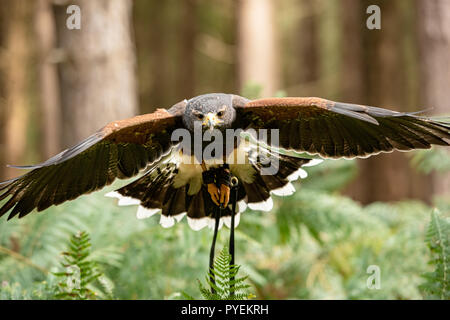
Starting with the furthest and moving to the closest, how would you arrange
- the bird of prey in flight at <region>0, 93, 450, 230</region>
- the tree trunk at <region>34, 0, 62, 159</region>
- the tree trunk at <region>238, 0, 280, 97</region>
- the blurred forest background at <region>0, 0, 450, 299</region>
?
the tree trunk at <region>34, 0, 62, 159</region>, the tree trunk at <region>238, 0, 280, 97</region>, the blurred forest background at <region>0, 0, 450, 299</region>, the bird of prey in flight at <region>0, 93, 450, 230</region>

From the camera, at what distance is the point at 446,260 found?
94.7 inches

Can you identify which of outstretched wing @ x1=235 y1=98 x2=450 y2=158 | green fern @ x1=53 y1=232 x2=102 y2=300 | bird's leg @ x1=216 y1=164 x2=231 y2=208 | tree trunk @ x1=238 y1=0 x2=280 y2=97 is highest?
tree trunk @ x1=238 y1=0 x2=280 y2=97

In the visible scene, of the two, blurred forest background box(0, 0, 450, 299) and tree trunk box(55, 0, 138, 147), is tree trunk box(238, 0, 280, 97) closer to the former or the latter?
blurred forest background box(0, 0, 450, 299)

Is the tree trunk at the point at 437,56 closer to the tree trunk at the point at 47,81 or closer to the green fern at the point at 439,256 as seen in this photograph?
the green fern at the point at 439,256

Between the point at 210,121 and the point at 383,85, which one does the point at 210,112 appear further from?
the point at 383,85

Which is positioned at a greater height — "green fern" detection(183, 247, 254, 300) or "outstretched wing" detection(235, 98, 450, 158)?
"outstretched wing" detection(235, 98, 450, 158)

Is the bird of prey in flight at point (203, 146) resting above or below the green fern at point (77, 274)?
above

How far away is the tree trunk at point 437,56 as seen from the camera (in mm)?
4941

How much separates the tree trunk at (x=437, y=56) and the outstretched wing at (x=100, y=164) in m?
3.67

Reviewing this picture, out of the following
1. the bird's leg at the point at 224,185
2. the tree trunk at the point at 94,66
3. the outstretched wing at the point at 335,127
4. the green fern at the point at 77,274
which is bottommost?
the green fern at the point at 77,274

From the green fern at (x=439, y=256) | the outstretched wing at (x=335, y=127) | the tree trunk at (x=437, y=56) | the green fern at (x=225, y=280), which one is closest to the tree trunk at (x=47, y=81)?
the tree trunk at (x=437, y=56)

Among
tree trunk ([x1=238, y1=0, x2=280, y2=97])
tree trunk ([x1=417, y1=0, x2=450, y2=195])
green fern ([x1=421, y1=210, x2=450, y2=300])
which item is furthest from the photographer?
tree trunk ([x1=238, y1=0, x2=280, y2=97])

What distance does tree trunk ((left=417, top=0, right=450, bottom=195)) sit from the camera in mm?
4941

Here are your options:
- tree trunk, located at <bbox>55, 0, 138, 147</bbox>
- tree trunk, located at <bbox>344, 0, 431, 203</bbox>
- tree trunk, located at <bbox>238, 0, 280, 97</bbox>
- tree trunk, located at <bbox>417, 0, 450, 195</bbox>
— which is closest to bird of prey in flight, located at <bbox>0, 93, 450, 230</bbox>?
tree trunk, located at <bbox>55, 0, 138, 147</bbox>
